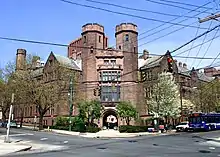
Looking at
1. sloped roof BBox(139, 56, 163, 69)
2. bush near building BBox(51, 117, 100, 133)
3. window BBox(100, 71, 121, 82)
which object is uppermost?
sloped roof BBox(139, 56, 163, 69)

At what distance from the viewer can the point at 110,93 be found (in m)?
66.8

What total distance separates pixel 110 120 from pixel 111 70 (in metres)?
13.7

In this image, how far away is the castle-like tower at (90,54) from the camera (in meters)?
68.3

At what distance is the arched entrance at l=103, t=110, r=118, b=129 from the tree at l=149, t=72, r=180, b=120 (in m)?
10.2

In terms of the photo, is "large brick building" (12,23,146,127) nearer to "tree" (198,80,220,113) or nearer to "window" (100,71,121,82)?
"window" (100,71,121,82)

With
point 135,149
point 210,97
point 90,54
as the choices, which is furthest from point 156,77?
point 135,149

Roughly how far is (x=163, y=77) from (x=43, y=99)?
22.6 metres

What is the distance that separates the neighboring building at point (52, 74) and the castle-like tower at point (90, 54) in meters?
2.17

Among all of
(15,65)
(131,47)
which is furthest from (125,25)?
(15,65)

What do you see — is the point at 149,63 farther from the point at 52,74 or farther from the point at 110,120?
the point at 52,74

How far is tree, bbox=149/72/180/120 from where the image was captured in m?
56.8

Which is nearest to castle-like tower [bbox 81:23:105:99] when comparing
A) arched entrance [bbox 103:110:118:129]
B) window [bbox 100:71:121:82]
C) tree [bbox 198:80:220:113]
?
window [bbox 100:71:121:82]

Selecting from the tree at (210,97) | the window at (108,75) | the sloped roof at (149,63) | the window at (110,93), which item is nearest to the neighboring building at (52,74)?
the window at (108,75)

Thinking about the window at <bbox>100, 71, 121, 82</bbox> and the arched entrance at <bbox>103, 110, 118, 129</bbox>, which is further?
the window at <bbox>100, 71, 121, 82</bbox>
